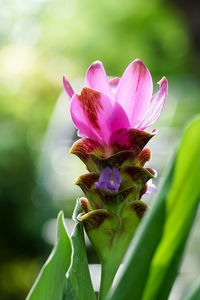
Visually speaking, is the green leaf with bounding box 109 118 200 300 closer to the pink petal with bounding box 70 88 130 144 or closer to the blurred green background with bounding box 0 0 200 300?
the pink petal with bounding box 70 88 130 144

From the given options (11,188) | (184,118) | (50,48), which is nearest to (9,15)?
(50,48)

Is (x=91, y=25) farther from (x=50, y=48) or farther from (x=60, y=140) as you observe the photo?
(x=60, y=140)

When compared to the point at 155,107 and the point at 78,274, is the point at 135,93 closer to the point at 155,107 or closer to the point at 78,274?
the point at 155,107

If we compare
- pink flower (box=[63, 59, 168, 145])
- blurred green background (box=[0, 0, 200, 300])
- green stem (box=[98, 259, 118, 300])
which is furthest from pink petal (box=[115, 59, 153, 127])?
blurred green background (box=[0, 0, 200, 300])

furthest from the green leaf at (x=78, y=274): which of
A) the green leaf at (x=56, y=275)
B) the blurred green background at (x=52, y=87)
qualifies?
the blurred green background at (x=52, y=87)

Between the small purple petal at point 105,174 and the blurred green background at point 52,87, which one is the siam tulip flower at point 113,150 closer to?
the small purple petal at point 105,174

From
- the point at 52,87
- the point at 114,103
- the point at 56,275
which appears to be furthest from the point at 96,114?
the point at 52,87
